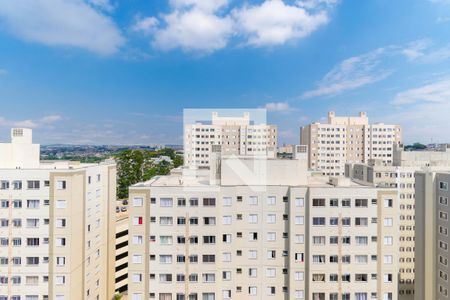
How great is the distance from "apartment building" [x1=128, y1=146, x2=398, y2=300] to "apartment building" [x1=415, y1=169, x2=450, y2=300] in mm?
14231

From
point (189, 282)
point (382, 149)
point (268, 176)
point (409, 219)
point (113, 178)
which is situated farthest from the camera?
point (382, 149)

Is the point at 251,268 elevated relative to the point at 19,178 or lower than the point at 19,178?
lower

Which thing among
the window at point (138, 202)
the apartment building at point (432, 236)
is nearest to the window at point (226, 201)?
the window at point (138, 202)

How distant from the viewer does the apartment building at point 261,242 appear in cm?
2391

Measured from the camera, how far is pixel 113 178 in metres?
32.8

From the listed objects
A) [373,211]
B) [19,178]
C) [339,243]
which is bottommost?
[339,243]

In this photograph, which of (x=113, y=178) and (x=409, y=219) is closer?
(x=113, y=178)

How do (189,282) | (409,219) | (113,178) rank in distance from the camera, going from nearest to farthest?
(189,282) → (113,178) → (409,219)

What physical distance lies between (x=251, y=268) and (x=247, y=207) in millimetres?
5243

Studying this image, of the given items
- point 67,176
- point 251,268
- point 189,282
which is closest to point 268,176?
point 251,268

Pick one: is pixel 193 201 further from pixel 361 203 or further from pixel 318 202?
pixel 361 203

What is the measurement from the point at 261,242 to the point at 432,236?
954 inches

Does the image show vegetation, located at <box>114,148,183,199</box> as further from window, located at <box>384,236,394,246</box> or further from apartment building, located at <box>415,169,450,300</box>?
apartment building, located at <box>415,169,450,300</box>

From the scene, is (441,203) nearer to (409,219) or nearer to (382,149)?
(409,219)
